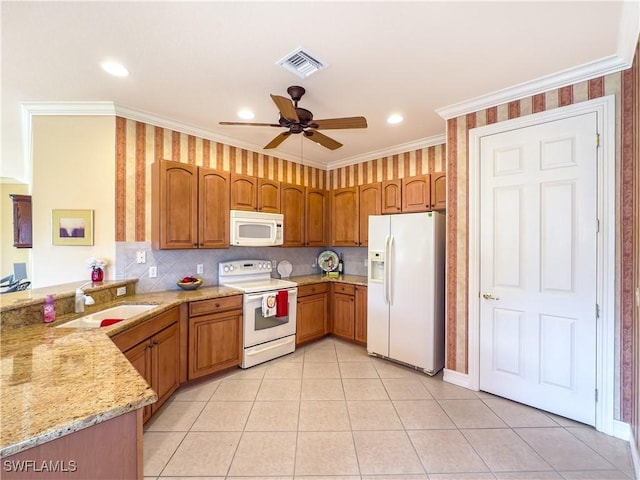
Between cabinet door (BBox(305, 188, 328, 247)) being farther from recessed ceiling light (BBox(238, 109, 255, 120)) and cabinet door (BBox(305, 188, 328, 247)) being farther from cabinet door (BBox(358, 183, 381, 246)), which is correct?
recessed ceiling light (BBox(238, 109, 255, 120))

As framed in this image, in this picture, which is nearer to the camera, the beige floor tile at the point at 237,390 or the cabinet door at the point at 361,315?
the beige floor tile at the point at 237,390

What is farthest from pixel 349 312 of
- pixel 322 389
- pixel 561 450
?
pixel 561 450

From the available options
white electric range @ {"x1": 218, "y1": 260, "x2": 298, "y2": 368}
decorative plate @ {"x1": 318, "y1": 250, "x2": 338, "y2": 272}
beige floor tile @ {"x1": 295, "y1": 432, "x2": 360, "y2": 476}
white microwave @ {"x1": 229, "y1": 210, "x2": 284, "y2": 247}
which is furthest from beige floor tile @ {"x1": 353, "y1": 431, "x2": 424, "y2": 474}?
decorative plate @ {"x1": 318, "y1": 250, "x2": 338, "y2": 272}

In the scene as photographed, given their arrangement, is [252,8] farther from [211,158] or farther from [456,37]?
[211,158]

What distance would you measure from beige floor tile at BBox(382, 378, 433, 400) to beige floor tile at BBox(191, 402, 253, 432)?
133cm

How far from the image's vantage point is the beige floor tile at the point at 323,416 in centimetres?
213

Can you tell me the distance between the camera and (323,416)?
227 cm

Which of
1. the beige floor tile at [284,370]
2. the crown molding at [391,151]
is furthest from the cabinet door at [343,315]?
the crown molding at [391,151]

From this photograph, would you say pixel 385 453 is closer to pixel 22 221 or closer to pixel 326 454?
pixel 326 454

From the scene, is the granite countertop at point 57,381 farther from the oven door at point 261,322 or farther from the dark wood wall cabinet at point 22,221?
the oven door at point 261,322

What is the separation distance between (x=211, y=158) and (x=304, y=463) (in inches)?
129

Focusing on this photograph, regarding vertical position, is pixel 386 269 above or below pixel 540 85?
below

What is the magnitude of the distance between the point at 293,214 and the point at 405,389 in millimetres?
2540

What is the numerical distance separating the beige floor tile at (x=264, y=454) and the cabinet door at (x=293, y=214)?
7.58 ft
